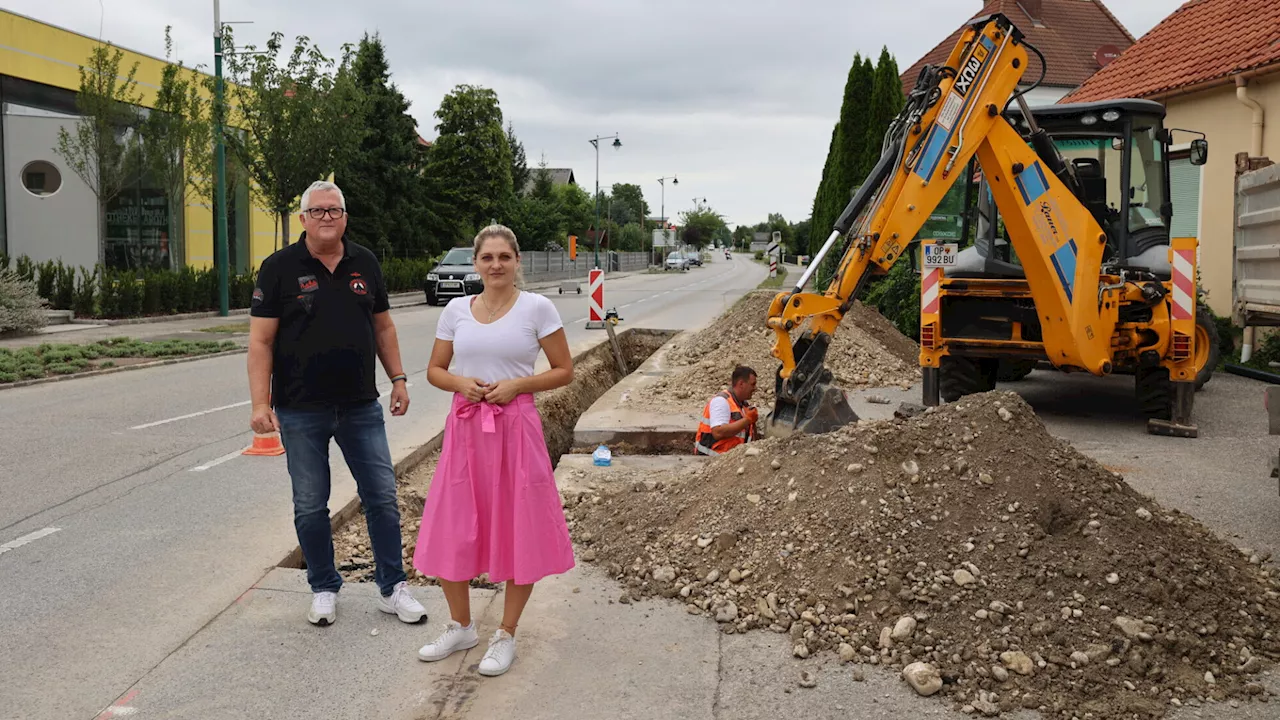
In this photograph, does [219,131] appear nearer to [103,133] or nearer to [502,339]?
[103,133]

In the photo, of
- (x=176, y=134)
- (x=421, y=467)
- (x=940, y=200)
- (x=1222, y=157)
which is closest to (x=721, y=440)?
(x=421, y=467)

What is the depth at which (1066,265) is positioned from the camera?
9523 mm

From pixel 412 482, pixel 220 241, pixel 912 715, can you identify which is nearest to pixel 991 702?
pixel 912 715

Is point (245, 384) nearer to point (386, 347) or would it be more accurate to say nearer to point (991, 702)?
point (386, 347)

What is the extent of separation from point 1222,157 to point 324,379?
16.9 m

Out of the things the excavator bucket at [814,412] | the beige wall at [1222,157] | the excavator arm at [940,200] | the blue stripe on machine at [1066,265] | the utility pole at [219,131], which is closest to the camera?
the excavator bucket at [814,412]

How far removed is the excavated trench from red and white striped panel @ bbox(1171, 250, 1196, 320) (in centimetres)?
599

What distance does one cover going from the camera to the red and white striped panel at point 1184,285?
32.0ft

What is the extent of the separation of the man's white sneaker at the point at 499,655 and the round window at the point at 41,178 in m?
25.4

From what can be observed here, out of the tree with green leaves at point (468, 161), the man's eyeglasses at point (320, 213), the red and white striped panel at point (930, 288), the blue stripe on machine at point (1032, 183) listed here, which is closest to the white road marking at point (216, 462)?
the man's eyeglasses at point (320, 213)

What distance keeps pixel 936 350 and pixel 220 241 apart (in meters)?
17.8

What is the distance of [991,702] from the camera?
3.98 metres

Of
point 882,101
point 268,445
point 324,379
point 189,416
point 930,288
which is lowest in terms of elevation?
point 189,416

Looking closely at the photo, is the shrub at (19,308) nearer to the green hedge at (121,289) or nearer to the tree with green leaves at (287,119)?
the green hedge at (121,289)
